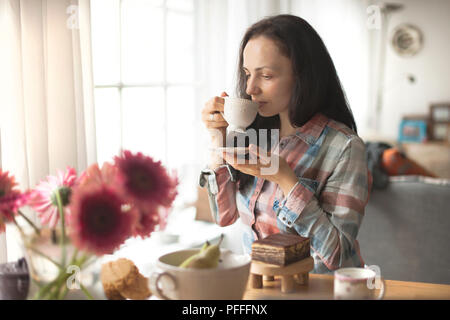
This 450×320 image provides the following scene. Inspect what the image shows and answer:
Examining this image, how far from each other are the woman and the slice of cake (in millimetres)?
255

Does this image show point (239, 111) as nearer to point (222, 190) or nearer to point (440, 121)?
point (222, 190)

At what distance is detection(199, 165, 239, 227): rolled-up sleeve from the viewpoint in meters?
1.39

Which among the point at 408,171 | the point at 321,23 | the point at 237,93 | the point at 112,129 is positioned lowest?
the point at 408,171

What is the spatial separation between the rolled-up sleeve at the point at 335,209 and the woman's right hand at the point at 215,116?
265 mm

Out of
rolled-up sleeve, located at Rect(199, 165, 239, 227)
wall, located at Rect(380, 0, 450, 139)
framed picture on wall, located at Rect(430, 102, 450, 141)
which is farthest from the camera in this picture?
wall, located at Rect(380, 0, 450, 139)

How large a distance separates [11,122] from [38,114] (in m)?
0.08

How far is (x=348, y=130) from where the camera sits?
51.0 inches

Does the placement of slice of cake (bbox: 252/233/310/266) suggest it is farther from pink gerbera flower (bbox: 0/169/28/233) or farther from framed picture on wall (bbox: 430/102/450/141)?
framed picture on wall (bbox: 430/102/450/141)

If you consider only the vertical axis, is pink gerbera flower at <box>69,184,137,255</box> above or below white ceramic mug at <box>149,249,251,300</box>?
above

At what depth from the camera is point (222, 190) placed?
1.41 meters

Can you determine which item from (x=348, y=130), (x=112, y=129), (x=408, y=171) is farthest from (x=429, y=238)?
(x=112, y=129)

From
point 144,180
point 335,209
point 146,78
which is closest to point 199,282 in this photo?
point 144,180

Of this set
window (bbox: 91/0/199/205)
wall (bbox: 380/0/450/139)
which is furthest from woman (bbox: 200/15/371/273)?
wall (bbox: 380/0/450/139)
